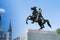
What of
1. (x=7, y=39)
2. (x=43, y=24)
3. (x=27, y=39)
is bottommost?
(x=7, y=39)

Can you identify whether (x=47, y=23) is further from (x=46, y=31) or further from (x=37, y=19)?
(x=46, y=31)

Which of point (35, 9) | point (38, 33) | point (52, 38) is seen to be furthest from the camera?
point (52, 38)

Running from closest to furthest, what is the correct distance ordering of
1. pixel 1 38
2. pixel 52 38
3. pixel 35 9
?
1. pixel 35 9
2. pixel 52 38
3. pixel 1 38

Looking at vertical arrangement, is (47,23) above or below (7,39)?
above

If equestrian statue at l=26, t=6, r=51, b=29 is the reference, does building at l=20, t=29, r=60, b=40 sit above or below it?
below

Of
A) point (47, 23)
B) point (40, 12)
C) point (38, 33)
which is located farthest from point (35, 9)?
point (38, 33)

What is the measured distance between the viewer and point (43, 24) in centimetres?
1734

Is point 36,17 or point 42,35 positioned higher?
point 36,17

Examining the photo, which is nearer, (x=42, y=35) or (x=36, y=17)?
(x=36, y=17)

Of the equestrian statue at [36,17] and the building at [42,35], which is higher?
the equestrian statue at [36,17]

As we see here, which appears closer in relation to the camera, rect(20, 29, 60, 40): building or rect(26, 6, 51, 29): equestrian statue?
rect(26, 6, 51, 29): equestrian statue

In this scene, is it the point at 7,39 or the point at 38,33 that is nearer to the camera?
the point at 38,33

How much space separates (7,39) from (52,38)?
50.6 m

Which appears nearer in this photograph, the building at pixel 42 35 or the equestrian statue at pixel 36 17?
the equestrian statue at pixel 36 17
